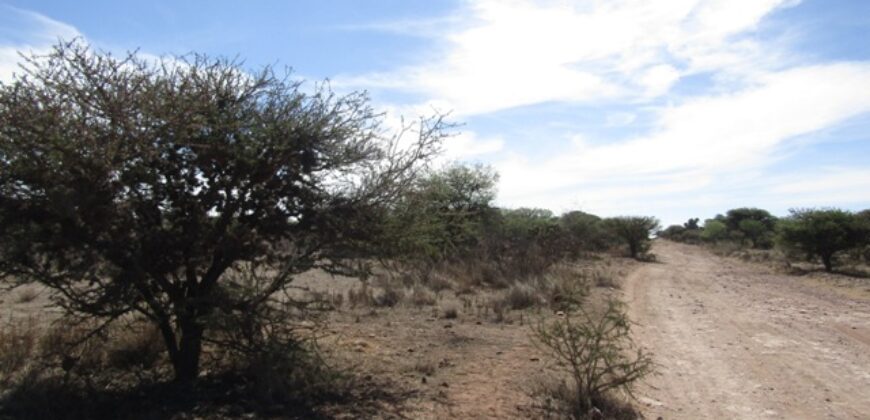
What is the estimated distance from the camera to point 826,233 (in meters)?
27.5

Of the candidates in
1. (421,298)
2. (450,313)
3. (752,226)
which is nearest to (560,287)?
(421,298)

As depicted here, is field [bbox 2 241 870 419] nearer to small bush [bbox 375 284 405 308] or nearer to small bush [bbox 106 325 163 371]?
small bush [bbox 375 284 405 308]

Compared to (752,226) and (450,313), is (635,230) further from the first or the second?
(450,313)

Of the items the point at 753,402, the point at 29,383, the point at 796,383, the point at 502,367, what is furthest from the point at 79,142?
the point at 796,383

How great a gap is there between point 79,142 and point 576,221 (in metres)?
39.1

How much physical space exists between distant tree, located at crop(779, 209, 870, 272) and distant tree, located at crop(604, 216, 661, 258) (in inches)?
476

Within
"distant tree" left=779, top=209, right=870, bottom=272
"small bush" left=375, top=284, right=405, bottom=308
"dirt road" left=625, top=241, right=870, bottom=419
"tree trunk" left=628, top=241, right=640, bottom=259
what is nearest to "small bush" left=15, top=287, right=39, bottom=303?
"small bush" left=375, top=284, right=405, bottom=308

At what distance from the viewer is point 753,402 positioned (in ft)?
24.8

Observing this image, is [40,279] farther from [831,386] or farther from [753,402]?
[831,386]

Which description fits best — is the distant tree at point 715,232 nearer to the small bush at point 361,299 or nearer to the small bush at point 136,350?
the small bush at point 361,299

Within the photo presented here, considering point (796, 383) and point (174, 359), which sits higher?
point (174, 359)

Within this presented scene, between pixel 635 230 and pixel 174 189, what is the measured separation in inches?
1504

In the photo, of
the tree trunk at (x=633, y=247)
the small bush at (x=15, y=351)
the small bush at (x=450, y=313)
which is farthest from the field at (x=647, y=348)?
the tree trunk at (x=633, y=247)

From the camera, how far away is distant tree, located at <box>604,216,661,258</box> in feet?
136
